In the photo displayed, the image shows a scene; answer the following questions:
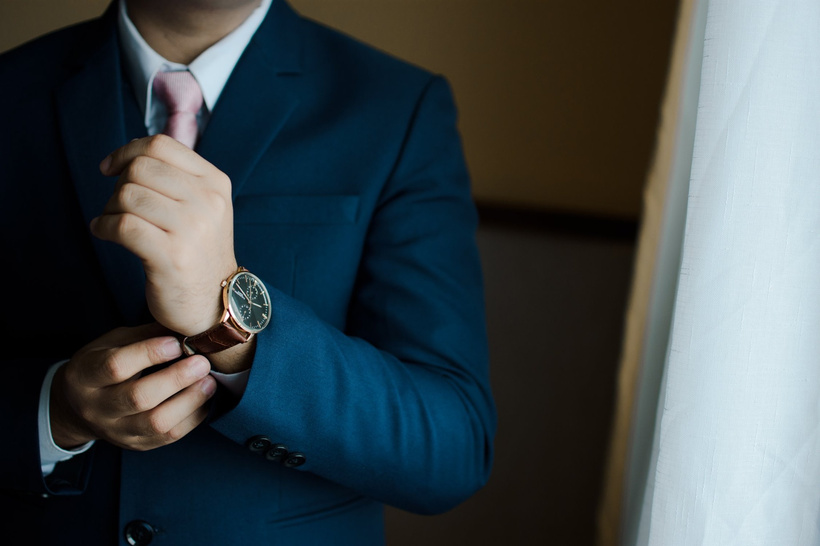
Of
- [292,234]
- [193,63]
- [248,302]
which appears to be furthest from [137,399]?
[193,63]

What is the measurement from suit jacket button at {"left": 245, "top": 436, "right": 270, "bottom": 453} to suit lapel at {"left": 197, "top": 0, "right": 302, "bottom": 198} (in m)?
0.24

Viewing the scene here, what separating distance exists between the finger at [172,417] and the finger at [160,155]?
17 cm

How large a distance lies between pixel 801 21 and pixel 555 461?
2.85 feet

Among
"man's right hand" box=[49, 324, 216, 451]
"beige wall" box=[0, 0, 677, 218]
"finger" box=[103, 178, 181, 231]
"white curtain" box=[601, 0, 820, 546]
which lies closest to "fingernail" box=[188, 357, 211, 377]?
"man's right hand" box=[49, 324, 216, 451]

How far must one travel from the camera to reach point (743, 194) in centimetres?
44

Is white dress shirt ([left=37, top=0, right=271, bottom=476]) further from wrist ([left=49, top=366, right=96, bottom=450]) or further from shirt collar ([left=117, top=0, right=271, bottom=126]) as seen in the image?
wrist ([left=49, top=366, right=96, bottom=450])

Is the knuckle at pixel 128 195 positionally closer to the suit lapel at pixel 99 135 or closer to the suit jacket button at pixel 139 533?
the suit lapel at pixel 99 135

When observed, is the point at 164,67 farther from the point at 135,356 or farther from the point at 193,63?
the point at 135,356

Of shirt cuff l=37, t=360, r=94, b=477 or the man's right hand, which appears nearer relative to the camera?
the man's right hand

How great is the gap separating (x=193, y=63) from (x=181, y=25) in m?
0.04

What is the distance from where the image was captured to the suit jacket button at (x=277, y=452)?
59 cm

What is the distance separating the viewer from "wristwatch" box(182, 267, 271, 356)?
51 centimetres

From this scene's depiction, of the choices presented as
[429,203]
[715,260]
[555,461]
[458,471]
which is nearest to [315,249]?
[429,203]

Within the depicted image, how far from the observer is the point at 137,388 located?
0.53m
